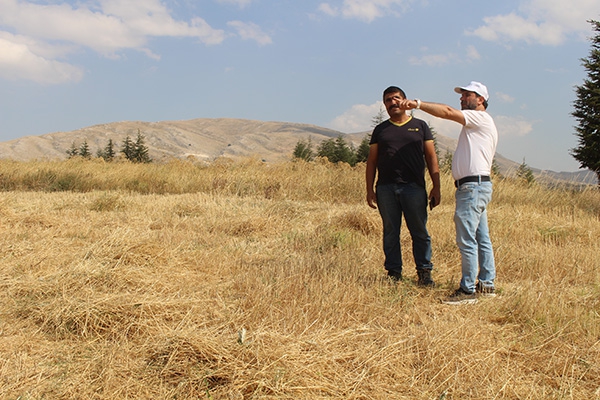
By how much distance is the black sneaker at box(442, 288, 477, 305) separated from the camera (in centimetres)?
417

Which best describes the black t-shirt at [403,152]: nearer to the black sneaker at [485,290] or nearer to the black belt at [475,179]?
the black belt at [475,179]

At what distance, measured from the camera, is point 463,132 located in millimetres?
4379

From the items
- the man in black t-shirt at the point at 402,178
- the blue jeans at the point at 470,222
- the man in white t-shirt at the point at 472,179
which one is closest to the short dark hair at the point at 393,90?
the man in black t-shirt at the point at 402,178

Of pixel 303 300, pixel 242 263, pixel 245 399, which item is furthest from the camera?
pixel 242 263

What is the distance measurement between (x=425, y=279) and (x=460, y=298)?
55 centimetres

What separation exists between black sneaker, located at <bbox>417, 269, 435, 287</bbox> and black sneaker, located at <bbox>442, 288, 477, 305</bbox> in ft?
1.26

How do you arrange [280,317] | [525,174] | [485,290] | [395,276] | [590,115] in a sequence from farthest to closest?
[590,115] < [525,174] < [395,276] < [485,290] < [280,317]

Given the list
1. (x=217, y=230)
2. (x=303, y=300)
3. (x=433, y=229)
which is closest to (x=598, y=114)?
(x=433, y=229)

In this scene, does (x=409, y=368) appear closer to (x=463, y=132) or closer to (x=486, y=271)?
(x=486, y=271)

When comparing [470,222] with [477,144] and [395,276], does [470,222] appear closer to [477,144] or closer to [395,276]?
[477,144]

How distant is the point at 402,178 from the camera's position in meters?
4.66

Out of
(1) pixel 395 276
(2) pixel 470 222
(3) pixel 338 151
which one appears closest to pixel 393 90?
(2) pixel 470 222

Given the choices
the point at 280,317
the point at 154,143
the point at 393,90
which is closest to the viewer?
the point at 280,317

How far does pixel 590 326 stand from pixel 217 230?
5198 mm
